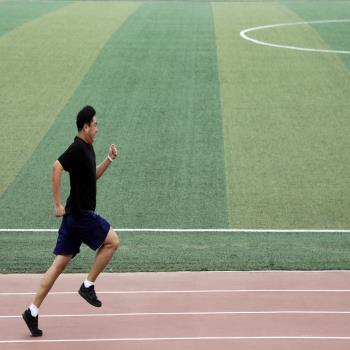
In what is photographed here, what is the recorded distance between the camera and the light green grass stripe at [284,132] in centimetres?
1497

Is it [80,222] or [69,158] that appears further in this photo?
[80,222]

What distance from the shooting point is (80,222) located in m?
8.87

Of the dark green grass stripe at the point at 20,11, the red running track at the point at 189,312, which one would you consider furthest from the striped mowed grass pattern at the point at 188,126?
the red running track at the point at 189,312

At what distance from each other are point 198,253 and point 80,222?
297 centimetres

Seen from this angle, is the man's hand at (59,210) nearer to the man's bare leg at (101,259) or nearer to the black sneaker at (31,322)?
the man's bare leg at (101,259)

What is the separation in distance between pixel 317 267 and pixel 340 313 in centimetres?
163

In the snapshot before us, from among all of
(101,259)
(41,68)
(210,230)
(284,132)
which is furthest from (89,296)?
(41,68)

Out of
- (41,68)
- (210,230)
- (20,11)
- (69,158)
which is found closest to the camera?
(69,158)

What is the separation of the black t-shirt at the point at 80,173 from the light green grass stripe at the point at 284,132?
5.52 m

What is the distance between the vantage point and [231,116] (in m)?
20.4

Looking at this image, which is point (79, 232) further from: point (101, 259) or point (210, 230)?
point (210, 230)

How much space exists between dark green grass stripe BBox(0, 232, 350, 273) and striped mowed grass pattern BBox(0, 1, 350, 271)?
1.4 inches

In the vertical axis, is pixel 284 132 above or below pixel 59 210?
below

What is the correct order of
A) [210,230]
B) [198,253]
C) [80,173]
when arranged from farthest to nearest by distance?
[210,230] < [198,253] < [80,173]
